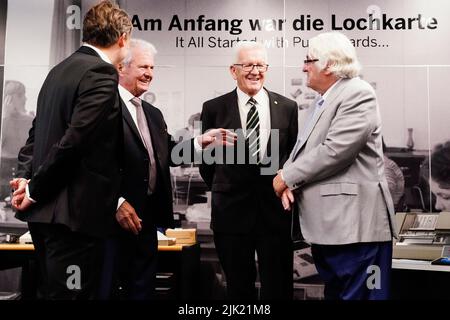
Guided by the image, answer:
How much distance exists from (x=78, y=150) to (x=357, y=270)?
129 centimetres

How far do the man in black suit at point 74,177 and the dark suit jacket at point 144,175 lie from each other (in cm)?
58

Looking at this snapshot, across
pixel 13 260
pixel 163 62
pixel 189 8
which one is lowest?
pixel 13 260

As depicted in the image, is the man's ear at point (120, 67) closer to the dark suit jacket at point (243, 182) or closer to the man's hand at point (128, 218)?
the dark suit jacket at point (243, 182)

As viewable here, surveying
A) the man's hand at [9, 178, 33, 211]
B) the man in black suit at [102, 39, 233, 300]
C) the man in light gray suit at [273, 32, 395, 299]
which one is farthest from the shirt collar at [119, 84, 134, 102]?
the man in light gray suit at [273, 32, 395, 299]

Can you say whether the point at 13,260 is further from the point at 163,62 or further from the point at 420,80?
the point at 420,80

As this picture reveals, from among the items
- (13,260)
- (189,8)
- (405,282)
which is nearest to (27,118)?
(13,260)

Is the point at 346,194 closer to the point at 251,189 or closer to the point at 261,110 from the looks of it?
the point at 251,189

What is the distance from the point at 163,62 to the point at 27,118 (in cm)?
117

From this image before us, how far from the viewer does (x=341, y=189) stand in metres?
2.40

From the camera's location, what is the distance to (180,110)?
4258 millimetres

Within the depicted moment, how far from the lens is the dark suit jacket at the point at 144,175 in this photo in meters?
2.81

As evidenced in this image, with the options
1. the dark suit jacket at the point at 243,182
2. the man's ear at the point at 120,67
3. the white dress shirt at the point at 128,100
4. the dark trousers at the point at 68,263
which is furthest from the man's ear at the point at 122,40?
the dark suit jacket at the point at 243,182

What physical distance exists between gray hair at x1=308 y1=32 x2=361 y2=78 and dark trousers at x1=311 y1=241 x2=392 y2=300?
2.63 feet

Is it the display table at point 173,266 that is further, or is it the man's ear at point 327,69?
the display table at point 173,266
